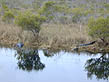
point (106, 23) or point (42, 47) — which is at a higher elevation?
point (106, 23)

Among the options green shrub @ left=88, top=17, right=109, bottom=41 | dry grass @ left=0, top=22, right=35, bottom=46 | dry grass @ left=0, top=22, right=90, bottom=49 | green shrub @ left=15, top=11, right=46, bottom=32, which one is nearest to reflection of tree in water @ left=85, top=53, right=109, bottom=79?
green shrub @ left=88, top=17, right=109, bottom=41

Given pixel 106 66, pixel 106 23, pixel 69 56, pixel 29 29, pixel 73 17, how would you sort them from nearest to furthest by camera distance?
pixel 106 66 < pixel 69 56 < pixel 106 23 < pixel 29 29 < pixel 73 17

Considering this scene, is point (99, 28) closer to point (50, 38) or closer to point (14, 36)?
point (50, 38)

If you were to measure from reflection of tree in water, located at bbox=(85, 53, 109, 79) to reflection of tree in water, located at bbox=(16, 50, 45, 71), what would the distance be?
6.37 ft

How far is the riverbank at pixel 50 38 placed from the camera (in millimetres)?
13898

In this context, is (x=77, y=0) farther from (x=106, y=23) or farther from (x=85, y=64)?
(x=85, y=64)

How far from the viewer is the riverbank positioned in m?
13.9

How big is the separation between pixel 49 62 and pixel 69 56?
132 cm

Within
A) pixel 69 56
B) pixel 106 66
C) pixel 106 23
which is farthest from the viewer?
pixel 106 23

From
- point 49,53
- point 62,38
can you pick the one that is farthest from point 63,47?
point 49,53

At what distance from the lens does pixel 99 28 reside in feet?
43.5

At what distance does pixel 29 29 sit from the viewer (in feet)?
48.1

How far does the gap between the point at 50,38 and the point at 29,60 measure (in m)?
2.62

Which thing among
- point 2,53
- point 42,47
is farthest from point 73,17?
point 2,53
